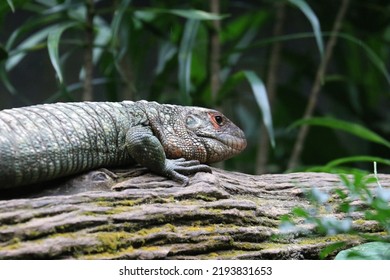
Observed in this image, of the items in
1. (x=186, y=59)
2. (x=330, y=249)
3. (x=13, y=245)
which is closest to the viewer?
(x=13, y=245)

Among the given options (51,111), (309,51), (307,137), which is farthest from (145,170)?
(309,51)

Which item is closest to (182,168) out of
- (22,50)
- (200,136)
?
(200,136)

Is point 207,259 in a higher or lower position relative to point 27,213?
lower

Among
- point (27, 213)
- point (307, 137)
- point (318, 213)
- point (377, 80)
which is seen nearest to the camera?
point (27, 213)

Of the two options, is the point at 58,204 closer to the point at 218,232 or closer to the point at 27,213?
the point at 27,213

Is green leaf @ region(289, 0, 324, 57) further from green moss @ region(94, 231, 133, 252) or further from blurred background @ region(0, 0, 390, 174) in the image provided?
green moss @ region(94, 231, 133, 252)

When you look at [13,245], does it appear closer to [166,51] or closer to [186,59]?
[186,59]
